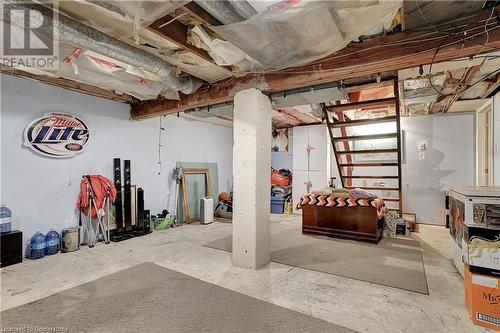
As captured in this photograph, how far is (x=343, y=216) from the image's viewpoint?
173 inches

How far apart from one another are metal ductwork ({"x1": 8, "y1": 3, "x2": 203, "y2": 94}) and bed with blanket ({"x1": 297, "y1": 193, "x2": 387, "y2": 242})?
10.6 feet

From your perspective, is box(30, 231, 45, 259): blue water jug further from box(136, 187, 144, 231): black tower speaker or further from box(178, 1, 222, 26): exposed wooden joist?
box(178, 1, 222, 26): exposed wooden joist

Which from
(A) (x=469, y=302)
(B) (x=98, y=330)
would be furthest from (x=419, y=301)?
(B) (x=98, y=330)

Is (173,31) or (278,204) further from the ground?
(173,31)

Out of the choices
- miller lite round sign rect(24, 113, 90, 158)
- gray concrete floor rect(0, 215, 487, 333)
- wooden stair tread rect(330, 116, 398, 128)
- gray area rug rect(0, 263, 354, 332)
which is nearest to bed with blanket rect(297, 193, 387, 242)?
gray concrete floor rect(0, 215, 487, 333)

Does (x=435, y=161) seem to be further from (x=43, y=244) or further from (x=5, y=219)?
(x=5, y=219)

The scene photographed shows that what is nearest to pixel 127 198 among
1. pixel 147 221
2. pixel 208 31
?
pixel 147 221

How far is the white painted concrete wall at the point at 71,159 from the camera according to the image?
10.9 feet

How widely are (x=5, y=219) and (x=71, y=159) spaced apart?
115cm

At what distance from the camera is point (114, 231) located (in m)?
4.36

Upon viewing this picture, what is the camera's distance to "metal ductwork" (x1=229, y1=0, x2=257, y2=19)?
1689mm

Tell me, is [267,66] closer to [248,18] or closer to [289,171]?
[248,18]

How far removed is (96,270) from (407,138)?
660 cm

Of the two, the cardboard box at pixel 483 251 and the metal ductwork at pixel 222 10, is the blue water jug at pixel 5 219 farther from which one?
the cardboard box at pixel 483 251
